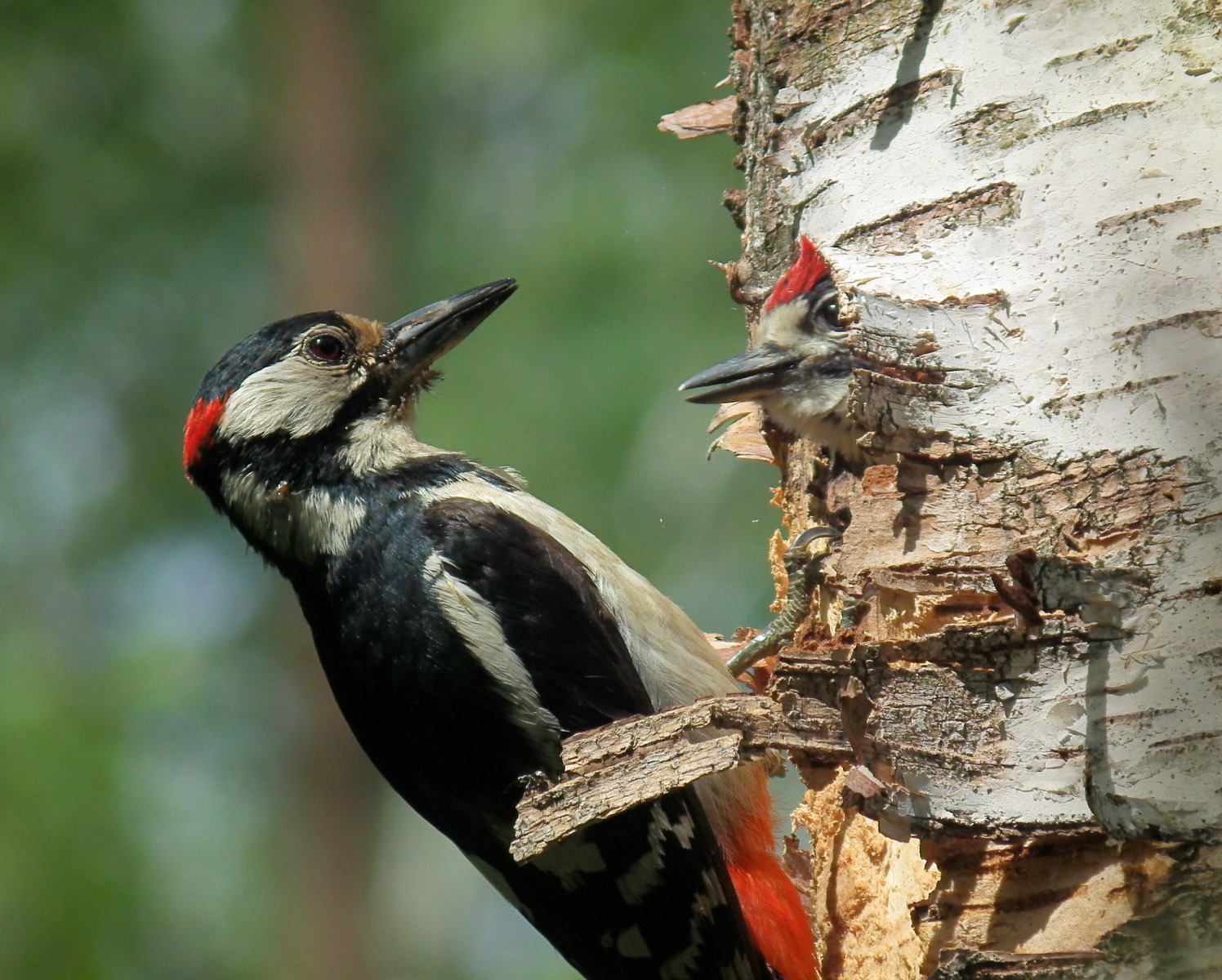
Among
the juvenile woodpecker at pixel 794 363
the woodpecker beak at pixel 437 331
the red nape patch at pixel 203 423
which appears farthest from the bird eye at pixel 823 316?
the red nape patch at pixel 203 423

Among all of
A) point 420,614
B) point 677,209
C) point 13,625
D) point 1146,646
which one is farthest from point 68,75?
point 1146,646

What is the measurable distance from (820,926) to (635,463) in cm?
461

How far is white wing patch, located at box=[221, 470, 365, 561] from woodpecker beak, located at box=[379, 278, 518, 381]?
0.43 metres

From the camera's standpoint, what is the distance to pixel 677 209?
734cm

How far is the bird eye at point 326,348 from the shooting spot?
3.12 meters

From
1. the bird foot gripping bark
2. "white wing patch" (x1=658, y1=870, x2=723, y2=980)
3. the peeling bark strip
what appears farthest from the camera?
"white wing patch" (x1=658, y1=870, x2=723, y2=980)

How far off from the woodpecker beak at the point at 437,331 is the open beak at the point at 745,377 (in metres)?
0.67

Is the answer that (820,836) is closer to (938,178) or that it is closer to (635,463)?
(938,178)

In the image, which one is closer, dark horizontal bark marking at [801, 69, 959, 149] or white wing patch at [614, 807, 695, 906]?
dark horizontal bark marking at [801, 69, 959, 149]

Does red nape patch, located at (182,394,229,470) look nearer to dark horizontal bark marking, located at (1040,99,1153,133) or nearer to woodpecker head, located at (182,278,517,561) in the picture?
woodpecker head, located at (182,278,517,561)

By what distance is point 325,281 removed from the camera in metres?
8.17

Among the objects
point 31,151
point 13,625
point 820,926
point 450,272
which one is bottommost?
point 820,926

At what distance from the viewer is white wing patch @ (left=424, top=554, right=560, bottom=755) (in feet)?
8.67

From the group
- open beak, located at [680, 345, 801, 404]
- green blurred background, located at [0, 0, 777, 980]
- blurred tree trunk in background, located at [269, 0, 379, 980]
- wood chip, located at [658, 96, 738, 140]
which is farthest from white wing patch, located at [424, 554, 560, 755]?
blurred tree trunk in background, located at [269, 0, 379, 980]
